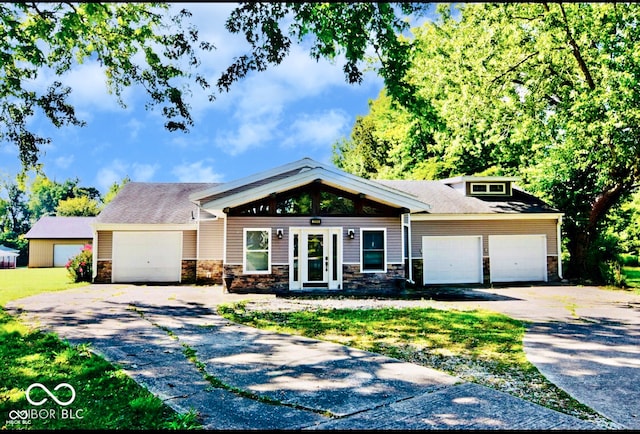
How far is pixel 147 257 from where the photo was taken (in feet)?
60.4

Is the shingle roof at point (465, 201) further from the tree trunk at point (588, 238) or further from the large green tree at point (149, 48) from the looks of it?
the large green tree at point (149, 48)

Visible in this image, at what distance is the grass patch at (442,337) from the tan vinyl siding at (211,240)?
24.7 ft

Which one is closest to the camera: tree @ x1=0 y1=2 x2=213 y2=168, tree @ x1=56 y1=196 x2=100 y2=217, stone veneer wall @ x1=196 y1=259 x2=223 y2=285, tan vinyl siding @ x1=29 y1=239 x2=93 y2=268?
tree @ x1=0 y1=2 x2=213 y2=168

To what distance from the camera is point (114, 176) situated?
52.7 metres

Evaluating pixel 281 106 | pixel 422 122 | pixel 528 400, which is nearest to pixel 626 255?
pixel 281 106

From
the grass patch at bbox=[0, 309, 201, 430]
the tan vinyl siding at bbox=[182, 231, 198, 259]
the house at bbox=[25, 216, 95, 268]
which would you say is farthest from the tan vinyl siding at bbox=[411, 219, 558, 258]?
the house at bbox=[25, 216, 95, 268]

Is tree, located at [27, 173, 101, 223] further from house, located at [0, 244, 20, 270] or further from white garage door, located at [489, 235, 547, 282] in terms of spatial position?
white garage door, located at [489, 235, 547, 282]

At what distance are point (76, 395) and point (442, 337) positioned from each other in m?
5.81

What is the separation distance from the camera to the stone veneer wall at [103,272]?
17.8 meters

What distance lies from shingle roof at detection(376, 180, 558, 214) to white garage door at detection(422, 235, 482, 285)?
1.23 metres

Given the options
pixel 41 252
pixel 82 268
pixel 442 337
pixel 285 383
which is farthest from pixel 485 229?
pixel 41 252

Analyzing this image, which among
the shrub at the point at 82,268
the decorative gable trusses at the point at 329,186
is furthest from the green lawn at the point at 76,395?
the shrub at the point at 82,268

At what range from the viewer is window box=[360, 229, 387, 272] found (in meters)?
14.4

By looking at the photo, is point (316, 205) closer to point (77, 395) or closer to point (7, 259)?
point (77, 395)
